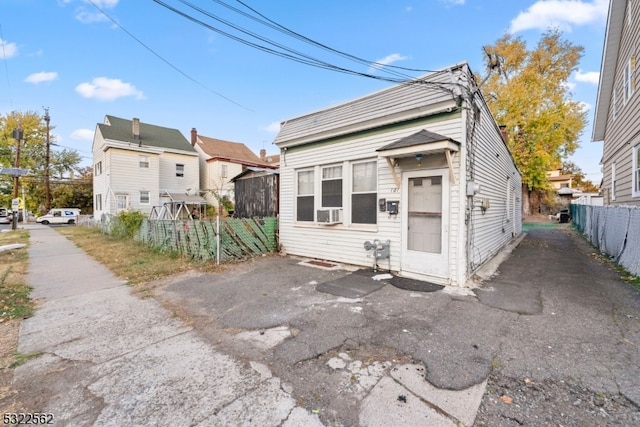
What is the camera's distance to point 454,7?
8.18 m

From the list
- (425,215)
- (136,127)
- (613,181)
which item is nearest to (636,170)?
(613,181)

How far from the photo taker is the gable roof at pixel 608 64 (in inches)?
360

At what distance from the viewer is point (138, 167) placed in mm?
19688

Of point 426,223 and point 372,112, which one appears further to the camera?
point 372,112

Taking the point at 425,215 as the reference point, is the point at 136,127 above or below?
above

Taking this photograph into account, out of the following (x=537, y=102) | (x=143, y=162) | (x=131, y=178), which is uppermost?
(x=537, y=102)

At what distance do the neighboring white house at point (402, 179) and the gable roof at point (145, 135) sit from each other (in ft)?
56.8

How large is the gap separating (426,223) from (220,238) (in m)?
5.25

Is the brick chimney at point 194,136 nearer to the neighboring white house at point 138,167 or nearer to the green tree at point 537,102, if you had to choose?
the neighboring white house at point 138,167

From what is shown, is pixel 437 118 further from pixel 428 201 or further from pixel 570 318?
pixel 570 318

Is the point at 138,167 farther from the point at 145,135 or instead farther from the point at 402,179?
the point at 402,179

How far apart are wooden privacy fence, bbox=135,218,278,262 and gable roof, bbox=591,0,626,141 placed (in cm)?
1346

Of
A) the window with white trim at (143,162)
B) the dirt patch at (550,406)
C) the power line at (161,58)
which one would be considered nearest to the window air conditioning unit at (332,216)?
the dirt patch at (550,406)

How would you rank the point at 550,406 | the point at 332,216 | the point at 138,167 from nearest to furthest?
the point at 550,406
the point at 332,216
the point at 138,167
